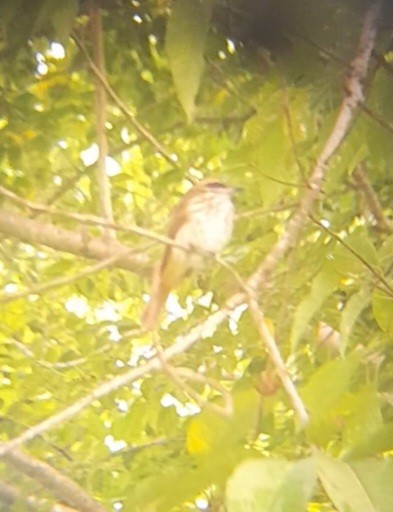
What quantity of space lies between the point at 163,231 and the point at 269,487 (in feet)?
0.95

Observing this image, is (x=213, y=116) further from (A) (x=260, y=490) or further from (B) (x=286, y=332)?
(A) (x=260, y=490)

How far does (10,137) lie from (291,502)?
34 cm

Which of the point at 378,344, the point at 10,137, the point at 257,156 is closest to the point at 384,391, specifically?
the point at 378,344

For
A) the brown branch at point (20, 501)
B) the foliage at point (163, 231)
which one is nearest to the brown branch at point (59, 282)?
the foliage at point (163, 231)

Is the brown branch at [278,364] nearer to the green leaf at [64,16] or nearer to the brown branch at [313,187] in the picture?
the brown branch at [313,187]

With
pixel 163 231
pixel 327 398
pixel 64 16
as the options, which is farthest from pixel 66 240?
pixel 327 398

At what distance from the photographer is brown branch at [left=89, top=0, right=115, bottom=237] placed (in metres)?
0.45

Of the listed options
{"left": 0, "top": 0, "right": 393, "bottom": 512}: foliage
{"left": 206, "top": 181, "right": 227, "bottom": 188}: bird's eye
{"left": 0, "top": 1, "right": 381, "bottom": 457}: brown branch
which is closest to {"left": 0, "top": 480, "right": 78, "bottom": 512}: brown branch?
{"left": 0, "top": 0, "right": 393, "bottom": 512}: foliage

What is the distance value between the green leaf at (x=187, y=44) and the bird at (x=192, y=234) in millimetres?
108

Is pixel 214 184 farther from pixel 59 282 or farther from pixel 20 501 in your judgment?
pixel 20 501

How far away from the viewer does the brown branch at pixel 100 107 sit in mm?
450

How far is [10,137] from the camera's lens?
0.53 meters

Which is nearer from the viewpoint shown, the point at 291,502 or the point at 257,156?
the point at 291,502

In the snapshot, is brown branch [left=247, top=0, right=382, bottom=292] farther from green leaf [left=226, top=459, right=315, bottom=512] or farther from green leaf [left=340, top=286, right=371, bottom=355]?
green leaf [left=226, top=459, right=315, bottom=512]
